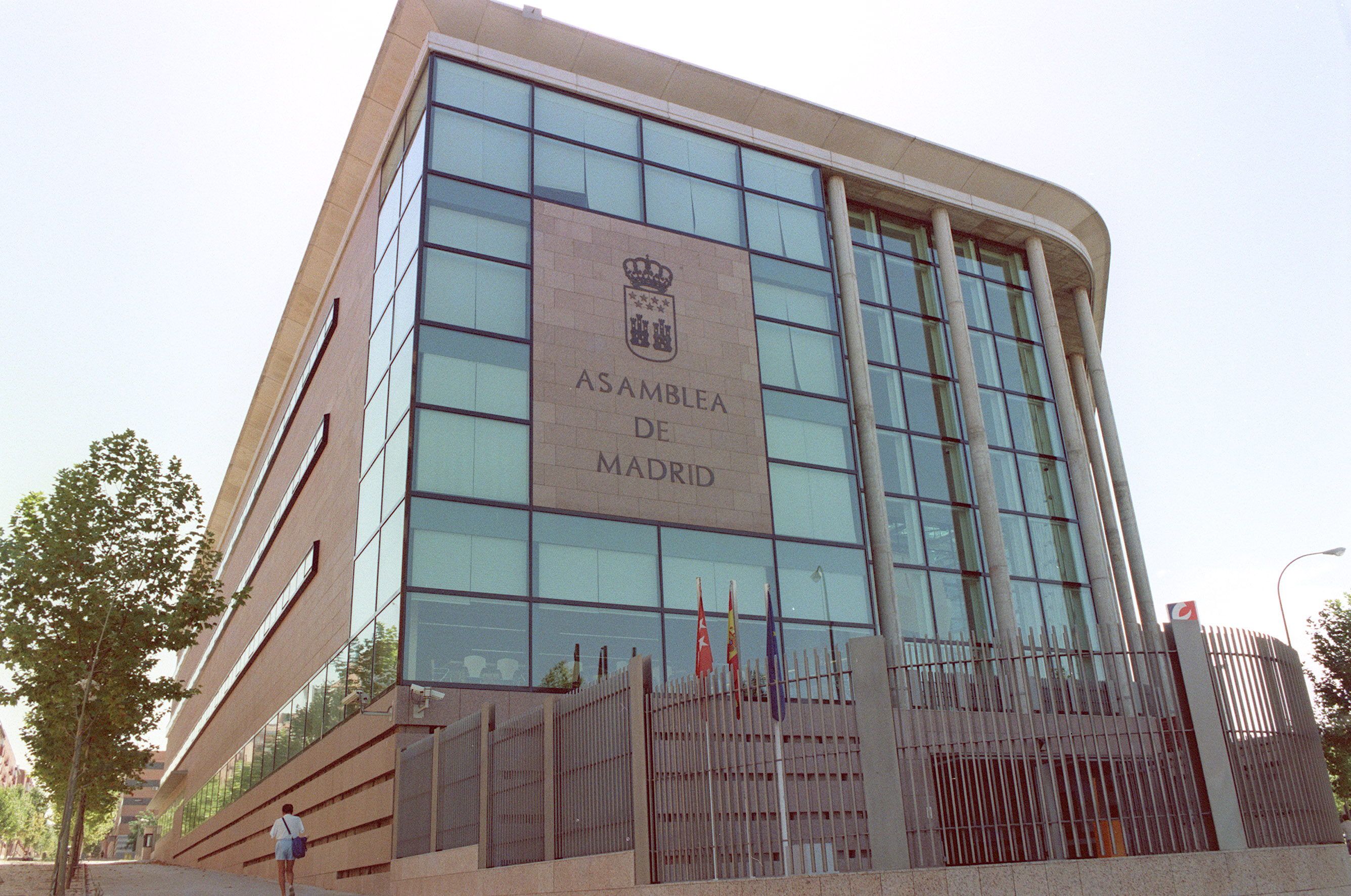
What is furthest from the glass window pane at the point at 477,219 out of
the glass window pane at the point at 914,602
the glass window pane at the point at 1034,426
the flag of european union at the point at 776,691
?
the flag of european union at the point at 776,691

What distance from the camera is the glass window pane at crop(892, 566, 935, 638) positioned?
87.5ft

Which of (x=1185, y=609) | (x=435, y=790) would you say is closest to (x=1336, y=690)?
(x=1185, y=609)

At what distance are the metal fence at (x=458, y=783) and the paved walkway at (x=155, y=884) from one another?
19.1 feet

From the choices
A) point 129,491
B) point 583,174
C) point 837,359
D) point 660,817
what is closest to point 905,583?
point 837,359

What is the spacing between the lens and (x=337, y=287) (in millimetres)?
35469

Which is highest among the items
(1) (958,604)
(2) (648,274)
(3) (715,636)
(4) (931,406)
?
(2) (648,274)

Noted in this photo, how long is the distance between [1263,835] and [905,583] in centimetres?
1738

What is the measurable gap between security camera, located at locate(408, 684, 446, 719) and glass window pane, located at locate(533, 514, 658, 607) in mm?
2936

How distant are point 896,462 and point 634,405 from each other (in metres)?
8.33

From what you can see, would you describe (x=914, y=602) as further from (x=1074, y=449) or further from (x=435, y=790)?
(x=435, y=790)

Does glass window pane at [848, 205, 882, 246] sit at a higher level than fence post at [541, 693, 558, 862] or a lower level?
higher

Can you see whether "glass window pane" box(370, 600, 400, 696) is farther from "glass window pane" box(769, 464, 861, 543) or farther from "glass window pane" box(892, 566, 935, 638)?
"glass window pane" box(892, 566, 935, 638)

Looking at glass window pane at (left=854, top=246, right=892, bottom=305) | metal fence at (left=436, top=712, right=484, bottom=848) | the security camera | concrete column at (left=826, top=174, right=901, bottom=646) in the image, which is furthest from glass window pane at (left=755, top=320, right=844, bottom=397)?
metal fence at (left=436, top=712, right=484, bottom=848)

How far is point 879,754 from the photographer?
1012 centimetres
